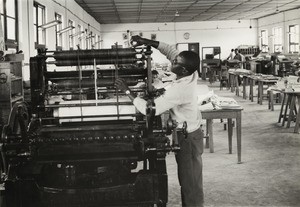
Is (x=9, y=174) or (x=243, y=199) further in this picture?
(x=243, y=199)

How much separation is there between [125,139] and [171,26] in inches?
892

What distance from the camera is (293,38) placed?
20.0m

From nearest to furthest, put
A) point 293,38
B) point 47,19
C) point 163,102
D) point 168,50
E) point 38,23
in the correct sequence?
1. point 163,102
2. point 168,50
3. point 38,23
4. point 47,19
5. point 293,38

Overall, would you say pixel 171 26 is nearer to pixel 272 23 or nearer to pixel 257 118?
pixel 272 23

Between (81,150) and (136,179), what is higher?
(81,150)

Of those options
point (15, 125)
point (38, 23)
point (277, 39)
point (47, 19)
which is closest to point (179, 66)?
point (15, 125)

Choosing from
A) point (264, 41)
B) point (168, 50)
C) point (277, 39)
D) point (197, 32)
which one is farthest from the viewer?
point (197, 32)

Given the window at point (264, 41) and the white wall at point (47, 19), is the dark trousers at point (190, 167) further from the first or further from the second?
the window at point (264, 41)

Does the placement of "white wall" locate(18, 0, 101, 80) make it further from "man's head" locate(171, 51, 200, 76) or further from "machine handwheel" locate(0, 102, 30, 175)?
"man's head" locate(171, 51, 200, 76)

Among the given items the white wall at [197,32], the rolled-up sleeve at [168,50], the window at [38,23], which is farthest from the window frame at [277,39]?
the rolled-up sleeve at [168,50]

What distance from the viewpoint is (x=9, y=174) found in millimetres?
2648

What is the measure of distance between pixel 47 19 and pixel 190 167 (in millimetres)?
7659

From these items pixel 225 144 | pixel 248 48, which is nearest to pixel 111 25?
pixel 248 48

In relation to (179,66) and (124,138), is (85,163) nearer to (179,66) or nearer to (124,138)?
(124,138)
